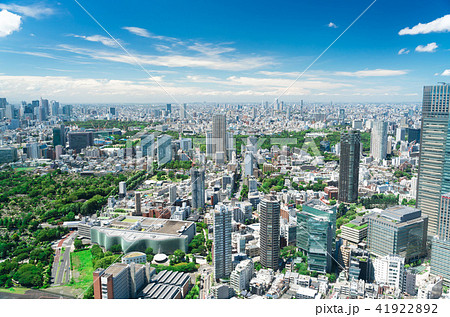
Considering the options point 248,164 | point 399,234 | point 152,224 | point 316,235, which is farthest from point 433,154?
point 152,224

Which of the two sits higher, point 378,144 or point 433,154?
point 433,154

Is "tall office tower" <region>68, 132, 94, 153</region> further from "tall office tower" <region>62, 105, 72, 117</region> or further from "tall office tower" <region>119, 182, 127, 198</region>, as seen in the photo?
"tall office tower" <region>119, 182, 127, 198</region>

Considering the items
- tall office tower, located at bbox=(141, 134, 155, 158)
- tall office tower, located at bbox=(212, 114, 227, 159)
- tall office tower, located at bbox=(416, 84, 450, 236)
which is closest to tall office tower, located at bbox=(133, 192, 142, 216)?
tall office tower, located at bbox=(141, 134, 155, 158)

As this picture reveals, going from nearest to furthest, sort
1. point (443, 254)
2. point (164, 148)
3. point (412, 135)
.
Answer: point (443, 254) → point (164, 148) → point (412, 135)

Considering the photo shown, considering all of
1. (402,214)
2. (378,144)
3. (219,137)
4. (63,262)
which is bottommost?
(63,262)

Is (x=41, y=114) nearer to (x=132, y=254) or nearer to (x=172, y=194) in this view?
(x=172, y=194)

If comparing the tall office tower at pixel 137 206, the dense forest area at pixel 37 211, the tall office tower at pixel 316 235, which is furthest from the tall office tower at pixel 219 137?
the tall office tower at pixel 316 235

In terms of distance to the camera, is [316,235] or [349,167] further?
[349,167]
